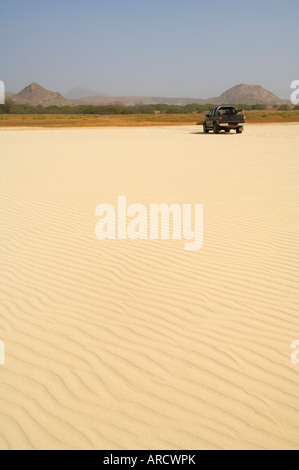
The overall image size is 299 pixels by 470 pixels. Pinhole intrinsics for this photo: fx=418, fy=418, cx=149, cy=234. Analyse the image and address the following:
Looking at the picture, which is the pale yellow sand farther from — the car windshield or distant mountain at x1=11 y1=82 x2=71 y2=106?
distant mountain at x1=11 y1=82 x2=71 y2=106

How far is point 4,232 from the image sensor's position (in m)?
6.63

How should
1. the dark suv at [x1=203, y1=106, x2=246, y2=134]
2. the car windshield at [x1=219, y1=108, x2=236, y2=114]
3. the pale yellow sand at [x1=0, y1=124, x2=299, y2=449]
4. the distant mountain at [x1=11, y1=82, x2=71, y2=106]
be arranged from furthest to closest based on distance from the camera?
the distant mountain at [x1=11, y1=82, x2=71, y2=106] → the car windshield at [x1=219, y1=108, x2=236, y2=114] → the dark suv at [x1=203, y1=106, x2=246, y2=134] → the pale yellow sand at [x1=0, y1=124, x2=299, y2=449]

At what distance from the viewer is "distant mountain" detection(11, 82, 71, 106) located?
175500 mm

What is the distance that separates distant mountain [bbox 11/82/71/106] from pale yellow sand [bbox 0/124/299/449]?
179214 mm

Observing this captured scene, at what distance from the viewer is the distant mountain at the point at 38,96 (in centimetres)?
17550

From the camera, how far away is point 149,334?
11.6ft

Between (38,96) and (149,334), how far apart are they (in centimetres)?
19395

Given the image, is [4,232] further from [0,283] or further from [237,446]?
[237,446]

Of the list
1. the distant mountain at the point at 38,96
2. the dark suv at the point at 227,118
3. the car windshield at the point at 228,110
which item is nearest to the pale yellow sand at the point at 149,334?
the dark suv at the point at 227,118

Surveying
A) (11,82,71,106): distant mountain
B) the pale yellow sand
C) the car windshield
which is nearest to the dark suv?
the car windshield

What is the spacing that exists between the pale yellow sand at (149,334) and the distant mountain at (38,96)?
17921 cm

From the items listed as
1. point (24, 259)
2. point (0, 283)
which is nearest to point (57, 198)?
point (24, 259)

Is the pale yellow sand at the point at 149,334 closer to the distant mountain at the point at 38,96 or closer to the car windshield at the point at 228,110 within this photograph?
the car windshield at the point at 228,110

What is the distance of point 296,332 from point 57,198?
20.8 feet
